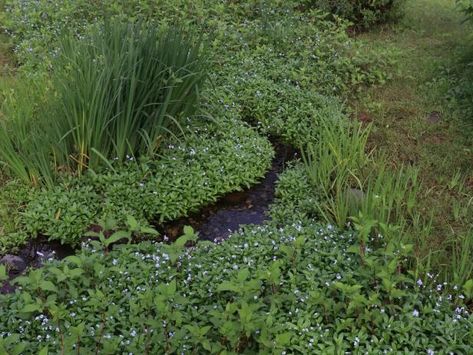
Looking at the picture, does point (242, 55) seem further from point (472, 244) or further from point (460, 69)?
point (472, 244)

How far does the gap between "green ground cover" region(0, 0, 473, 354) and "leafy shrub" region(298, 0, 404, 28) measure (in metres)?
0.34

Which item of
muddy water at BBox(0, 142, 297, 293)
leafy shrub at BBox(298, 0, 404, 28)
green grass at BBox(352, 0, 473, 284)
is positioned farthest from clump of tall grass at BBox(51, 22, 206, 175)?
leafy shrub at BBox(298, 0, 404, 28)

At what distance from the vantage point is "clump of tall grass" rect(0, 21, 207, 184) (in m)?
3.90

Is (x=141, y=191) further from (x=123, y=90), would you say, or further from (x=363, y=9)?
(x=363, y=9)

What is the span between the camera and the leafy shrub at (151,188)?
12.3ft

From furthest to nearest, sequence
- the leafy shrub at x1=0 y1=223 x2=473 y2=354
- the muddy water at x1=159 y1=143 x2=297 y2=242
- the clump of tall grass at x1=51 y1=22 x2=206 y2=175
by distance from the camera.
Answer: the muddy water at x1=159 y1=143 x2=297 y2=242, the clump of tall grass at x1=51 y1=22 x2=206 y2=175, the leafy shrub at x1=0 y1=223 x2=473 y2=354

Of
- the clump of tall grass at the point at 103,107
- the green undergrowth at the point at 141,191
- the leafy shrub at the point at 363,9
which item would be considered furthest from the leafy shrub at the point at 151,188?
the leafy shrub at the point at 363,9

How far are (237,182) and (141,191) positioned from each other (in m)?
0.68

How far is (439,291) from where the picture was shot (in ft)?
10.2

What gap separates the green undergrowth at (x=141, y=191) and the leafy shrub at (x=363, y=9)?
2974 millimetres

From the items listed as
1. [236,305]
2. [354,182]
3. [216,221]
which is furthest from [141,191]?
[236,305]

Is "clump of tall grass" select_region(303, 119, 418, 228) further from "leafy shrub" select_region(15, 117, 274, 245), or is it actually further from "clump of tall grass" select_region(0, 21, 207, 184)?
"clump of tall grass" select_region(0, 21, 207, 184)

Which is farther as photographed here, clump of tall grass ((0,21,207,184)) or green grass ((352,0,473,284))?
clump of tall grass ((0,21,207,184))

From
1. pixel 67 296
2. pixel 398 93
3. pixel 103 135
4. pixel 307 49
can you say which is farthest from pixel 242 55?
pixel 67 296
